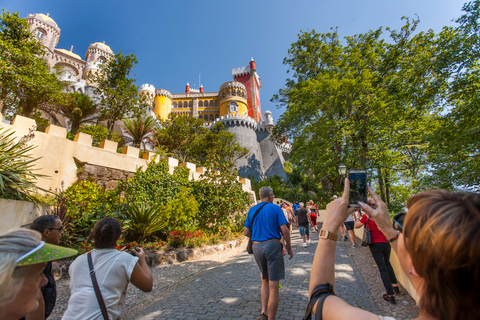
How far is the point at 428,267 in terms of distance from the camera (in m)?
0.79

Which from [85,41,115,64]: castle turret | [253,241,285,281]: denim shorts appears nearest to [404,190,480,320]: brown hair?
[253,241,285,281]: denim shorts

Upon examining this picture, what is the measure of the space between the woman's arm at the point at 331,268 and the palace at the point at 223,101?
25.4 metres

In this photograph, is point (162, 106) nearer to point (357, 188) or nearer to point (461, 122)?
point (461, 122)

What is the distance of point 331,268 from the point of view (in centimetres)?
124

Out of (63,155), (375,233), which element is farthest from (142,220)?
(375,233)

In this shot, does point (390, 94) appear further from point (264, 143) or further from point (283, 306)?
point (264, 143)

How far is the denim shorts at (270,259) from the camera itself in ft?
10.3

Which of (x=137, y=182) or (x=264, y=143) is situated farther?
(x=264, y=143)

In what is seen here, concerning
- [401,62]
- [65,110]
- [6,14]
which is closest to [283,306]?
[401,62]

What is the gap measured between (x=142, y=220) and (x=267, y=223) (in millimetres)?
5378

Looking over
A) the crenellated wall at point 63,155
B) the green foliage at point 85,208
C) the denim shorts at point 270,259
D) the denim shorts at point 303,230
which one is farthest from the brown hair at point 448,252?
the crenellated wall at point 63,155

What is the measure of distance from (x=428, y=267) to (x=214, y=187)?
33.5 feet

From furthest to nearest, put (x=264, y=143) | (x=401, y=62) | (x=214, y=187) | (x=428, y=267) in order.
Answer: (x=264, y=143) < (x=401, y=62) < (x=214, y=187) < (x=428, y=267)

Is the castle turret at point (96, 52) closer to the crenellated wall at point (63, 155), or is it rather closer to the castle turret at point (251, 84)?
the castle turret at point (251, 84)
